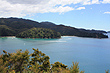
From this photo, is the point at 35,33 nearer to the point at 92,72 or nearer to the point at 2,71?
the point at 92,72

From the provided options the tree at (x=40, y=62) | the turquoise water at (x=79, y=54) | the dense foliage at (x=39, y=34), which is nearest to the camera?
the tree at (x=40, y=62)

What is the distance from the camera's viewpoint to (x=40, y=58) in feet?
47.9

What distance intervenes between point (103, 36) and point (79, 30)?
4448 centimetres

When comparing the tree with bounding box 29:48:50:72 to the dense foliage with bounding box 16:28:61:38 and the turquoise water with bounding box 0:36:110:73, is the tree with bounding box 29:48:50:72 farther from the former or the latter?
the dense foliage with bounding box 16:28:61:38

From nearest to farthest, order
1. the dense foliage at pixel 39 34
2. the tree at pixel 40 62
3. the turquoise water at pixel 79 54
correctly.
Result: the tree at pixel 40 62, the turquoise water at pixel 79 54, the dense foliage at pixel 39 34

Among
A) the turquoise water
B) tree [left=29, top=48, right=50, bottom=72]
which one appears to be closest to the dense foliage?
the turquoise water

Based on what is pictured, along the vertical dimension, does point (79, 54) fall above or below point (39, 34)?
below

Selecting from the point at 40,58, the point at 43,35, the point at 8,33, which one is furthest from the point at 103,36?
the point at 40,58

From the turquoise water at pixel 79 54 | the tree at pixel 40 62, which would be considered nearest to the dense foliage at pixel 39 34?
the turquoise water at pixel 79 54

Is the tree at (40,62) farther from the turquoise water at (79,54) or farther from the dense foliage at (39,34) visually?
the dense foliage at (39,34)

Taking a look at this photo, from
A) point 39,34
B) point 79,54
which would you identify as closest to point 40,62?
point 79,54

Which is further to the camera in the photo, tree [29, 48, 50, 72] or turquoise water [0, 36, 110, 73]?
turquoise water [0, 36, 110, 73]

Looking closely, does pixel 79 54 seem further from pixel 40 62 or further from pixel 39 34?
pixel 39 34

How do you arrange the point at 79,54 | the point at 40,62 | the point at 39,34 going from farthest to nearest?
the point at 39,34 → the point at 79,54 → the point at 40,62
